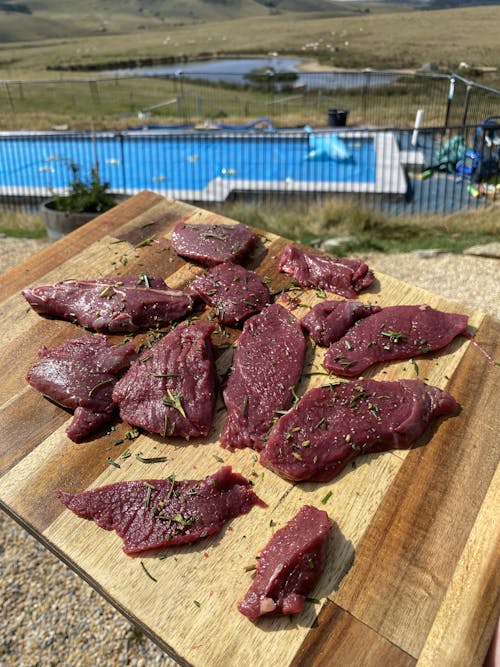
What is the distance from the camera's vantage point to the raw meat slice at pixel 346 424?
2924 millimetres

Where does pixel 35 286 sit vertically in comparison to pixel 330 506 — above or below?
above

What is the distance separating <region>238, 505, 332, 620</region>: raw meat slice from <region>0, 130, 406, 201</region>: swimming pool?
16559 millimetres

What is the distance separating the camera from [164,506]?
2.75m

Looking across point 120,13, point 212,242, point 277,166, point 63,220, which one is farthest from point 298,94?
point 120,13

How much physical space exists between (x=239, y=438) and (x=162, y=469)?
1.62 ft

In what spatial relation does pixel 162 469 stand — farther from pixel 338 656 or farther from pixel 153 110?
pixel 153 110

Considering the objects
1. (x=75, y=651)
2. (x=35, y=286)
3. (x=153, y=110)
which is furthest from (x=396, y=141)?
(x=75, y=651)

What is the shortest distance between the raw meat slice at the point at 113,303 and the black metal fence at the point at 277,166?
1069cm

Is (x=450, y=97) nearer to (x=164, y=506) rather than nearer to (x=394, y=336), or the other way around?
(x=394, y=336)

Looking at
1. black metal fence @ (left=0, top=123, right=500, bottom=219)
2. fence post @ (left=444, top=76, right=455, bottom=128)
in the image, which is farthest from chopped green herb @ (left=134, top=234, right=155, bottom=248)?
fence post @ (left=444, top=76, right=455, bottom=128)

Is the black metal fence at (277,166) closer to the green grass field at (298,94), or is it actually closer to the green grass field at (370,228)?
the green grass field at (370,228)

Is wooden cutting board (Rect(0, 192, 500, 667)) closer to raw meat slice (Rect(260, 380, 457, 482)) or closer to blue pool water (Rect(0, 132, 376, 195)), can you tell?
raw meat slice (Rect(260, 380, 457, 482))

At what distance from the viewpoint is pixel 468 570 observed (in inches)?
102

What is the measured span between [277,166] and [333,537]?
62.0ft
